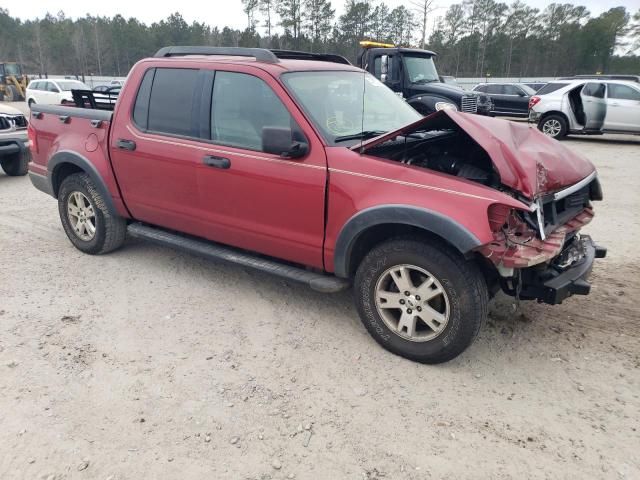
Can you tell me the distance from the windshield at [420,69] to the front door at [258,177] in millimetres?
9612

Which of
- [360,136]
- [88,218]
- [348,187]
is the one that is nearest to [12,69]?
[88,218]

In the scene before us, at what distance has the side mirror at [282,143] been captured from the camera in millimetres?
3346

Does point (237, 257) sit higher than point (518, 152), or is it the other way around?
point (518, 152)

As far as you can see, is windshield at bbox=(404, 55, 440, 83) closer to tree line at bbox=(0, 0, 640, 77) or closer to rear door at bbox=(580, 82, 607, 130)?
rear door at bbox=(580, 82, 607, 130)

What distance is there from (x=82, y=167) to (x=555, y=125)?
13.0 metres

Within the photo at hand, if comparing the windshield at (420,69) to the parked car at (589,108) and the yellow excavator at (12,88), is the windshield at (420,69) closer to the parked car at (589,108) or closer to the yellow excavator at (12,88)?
the parked car at (589,108)

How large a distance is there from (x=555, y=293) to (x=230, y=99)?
8.85ft

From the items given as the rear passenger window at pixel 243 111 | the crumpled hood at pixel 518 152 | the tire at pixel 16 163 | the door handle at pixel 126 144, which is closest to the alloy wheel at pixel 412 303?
the crumpled hood at pixel 518 152

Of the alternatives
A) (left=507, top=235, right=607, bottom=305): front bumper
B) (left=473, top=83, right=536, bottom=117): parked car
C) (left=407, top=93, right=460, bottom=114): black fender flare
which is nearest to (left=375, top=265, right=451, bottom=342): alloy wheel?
(left=507, top=235, right=607, bottom=305): front bumper

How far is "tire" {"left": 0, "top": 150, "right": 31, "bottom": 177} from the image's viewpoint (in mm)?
9141

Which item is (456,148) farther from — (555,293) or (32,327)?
(32,327)

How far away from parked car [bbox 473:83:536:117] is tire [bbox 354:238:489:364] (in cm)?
1824

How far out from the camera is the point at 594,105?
44.2ft

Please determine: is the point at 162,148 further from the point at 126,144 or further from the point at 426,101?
the point at 426,101
